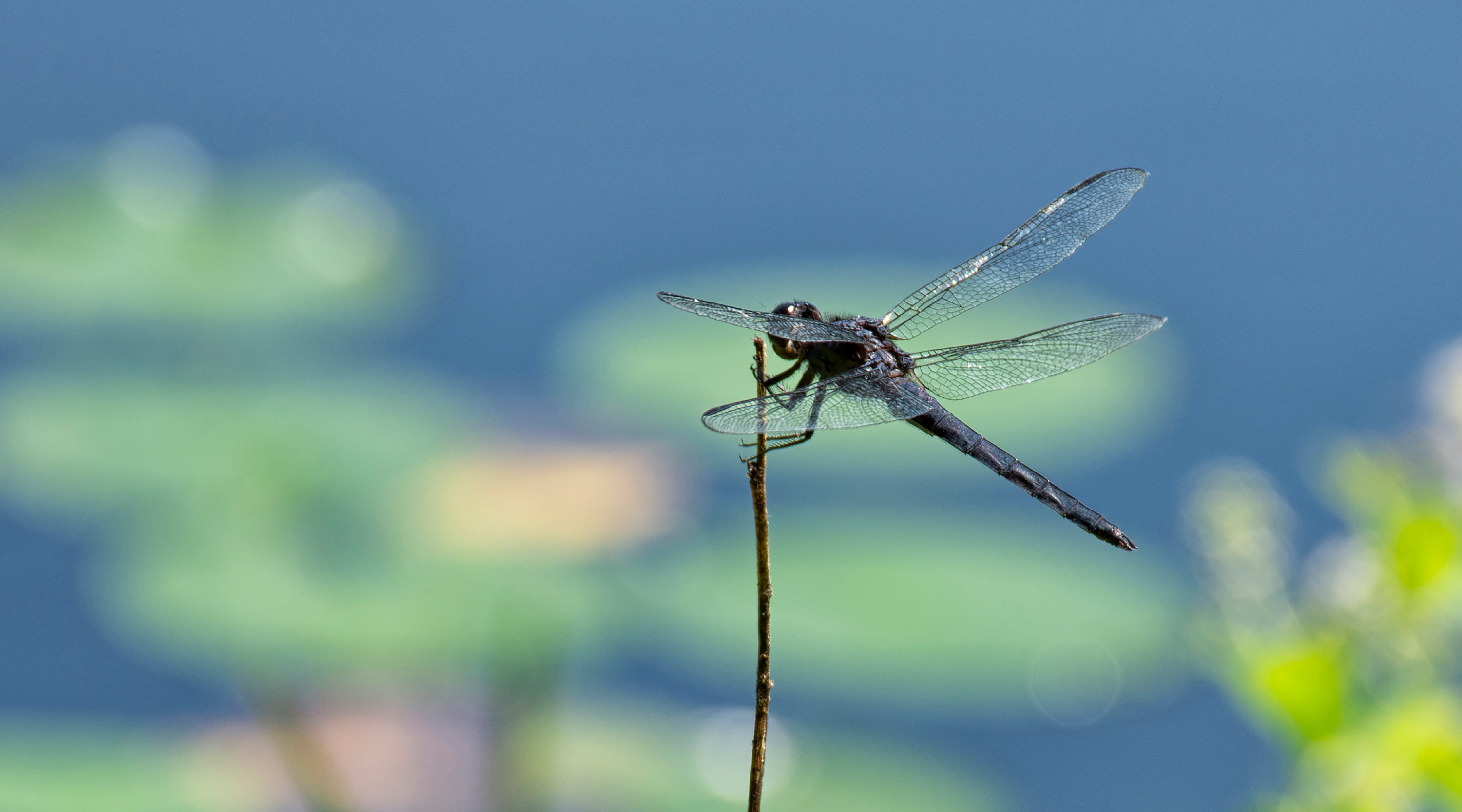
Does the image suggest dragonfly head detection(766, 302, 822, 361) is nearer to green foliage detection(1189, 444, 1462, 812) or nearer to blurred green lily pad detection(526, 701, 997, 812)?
green foliage detection(1189, 444, 1462, 812)

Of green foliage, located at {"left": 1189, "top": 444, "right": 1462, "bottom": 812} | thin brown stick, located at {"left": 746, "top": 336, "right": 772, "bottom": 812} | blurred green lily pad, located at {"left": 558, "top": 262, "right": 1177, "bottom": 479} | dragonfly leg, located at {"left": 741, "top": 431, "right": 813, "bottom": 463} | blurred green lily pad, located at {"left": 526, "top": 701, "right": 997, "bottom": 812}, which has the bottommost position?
thin brown stick, located at {"left": 746, "top": 336, "right": 772, "bottom": 812}

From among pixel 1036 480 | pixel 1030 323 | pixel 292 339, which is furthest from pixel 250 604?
pixel 1030 323

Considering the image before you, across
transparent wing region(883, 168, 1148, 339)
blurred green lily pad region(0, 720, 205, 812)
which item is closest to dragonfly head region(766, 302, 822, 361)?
transparent wing region(883, 168, 1148, 339)

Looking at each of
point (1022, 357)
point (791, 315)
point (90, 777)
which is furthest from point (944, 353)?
point (90, 777)

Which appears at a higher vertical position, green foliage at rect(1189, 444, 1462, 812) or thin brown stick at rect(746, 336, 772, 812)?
green foliage at rect(1189, 444, 1462, 812)

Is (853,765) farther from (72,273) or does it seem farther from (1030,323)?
(72,273)

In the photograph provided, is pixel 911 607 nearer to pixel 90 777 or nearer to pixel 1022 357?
pixel 1022 357

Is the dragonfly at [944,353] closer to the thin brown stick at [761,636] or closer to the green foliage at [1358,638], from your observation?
the green foliage at [1358,638]

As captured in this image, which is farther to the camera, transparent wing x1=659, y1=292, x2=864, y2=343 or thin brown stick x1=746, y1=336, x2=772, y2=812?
transparent wing x1=659, y1=292, x2=864, y2=343
